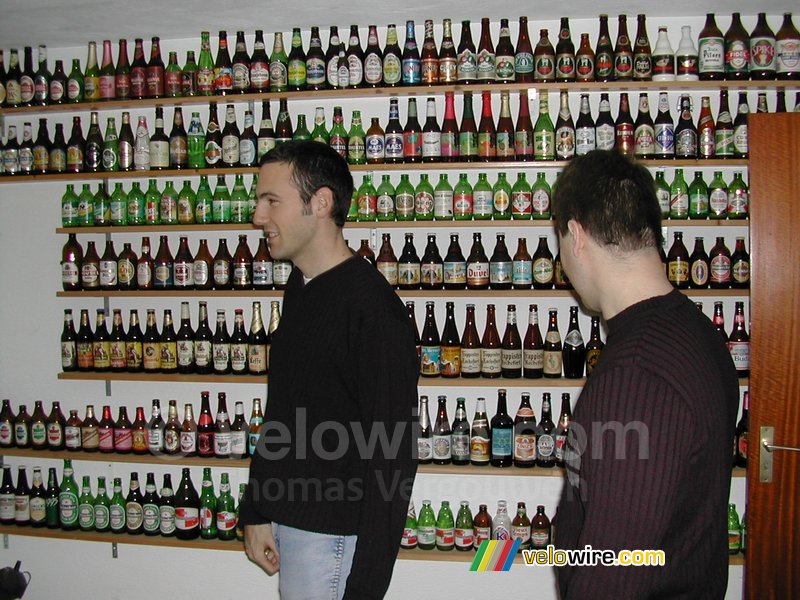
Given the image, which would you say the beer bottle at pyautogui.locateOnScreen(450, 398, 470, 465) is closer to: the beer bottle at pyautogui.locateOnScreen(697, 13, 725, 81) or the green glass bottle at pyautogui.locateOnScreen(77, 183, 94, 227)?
the beer bottle at pyautogui.locateOnScreen(697, 13, 725, 81)

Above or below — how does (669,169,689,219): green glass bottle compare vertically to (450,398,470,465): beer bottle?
above

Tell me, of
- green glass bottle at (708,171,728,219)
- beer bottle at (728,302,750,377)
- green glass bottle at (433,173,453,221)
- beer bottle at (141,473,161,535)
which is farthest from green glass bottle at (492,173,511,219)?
beer bottle at (141,473,161,535)

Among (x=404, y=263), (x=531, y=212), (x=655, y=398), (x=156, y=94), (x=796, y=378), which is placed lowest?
(x=796, y=378)

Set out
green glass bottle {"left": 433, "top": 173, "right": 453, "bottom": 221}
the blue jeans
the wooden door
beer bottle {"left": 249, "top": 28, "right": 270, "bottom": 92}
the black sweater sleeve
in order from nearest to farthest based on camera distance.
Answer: the black sweater sleeve < the blue jeans < the wooden door < green glass bottle {"left": 433, "top": 173, "right": 453, "bottom": 221} < beer bottle {"left": 249, "top": 28, "right": 270, "bottom": 92}

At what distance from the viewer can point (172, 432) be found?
122 inches

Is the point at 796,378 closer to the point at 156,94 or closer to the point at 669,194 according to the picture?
the point at 669,194

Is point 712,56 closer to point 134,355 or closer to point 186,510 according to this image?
point 134,355

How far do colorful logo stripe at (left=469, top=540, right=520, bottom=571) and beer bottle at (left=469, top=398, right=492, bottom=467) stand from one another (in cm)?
38

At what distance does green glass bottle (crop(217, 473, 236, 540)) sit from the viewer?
3.05 metres

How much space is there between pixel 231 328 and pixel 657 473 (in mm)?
Answer: 2599

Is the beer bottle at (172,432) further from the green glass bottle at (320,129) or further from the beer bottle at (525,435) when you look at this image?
the beer bottle at (525,435)

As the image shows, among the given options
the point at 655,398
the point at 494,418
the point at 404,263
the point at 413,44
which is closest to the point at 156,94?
the point at 413,44

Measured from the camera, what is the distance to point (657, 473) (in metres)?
0.93

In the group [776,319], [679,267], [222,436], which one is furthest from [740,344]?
[222,436]
